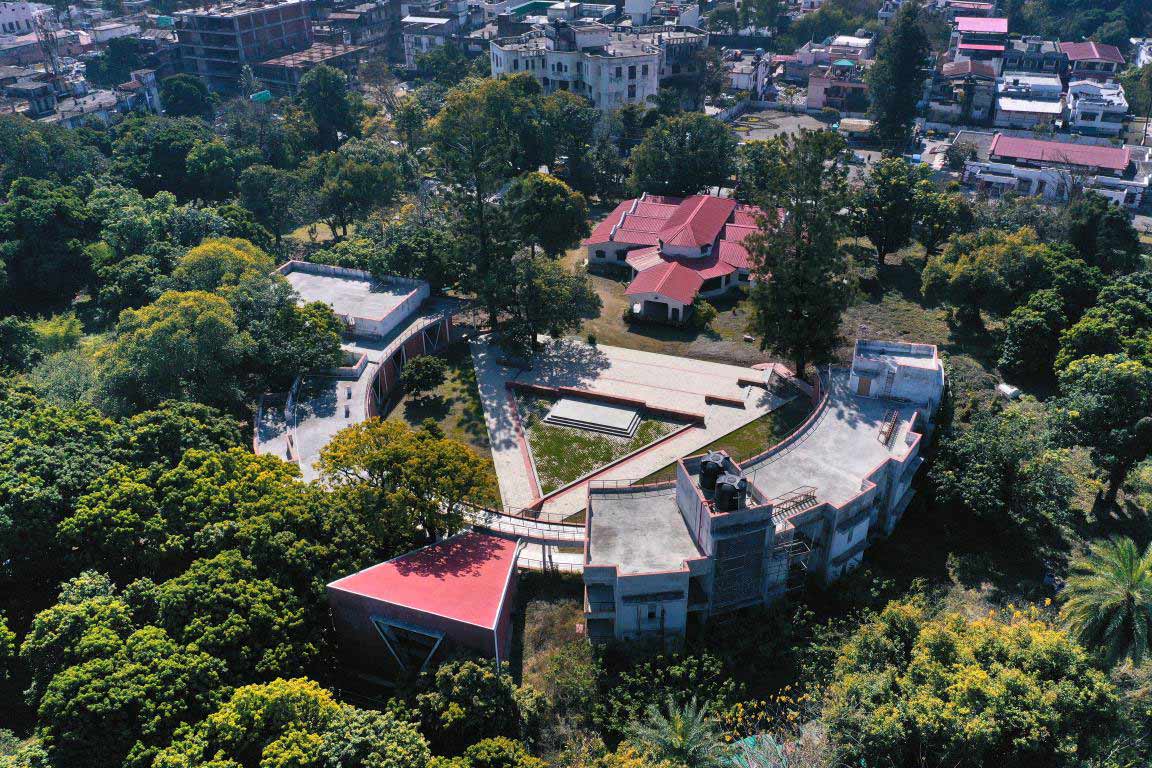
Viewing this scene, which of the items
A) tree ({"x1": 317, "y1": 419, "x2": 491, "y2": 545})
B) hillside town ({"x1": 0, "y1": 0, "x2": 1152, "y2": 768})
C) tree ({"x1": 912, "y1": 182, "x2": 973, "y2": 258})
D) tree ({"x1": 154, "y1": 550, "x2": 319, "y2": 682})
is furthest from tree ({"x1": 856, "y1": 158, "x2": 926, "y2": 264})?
tree ({"x1": 154, "y1": 550, "x2": 319, "y2": 682})

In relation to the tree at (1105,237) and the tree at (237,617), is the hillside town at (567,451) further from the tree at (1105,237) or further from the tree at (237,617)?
the tree at (1105,237)

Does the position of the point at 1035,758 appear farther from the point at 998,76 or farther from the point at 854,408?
the point at 998,76

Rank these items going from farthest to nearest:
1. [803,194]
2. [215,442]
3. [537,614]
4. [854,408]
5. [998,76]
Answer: [998,76]
[803,194]
[854,408]
[215,442]
[537,614]

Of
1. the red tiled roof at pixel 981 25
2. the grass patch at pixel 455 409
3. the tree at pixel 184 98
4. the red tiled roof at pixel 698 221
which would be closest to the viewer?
the grass patch at pixel 455 409

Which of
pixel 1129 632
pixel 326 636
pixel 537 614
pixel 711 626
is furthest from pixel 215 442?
pixel 1129 632

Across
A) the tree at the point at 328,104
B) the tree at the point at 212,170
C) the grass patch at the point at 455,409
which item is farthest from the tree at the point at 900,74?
the tree at the point at 212,170

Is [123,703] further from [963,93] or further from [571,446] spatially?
[963,93]
